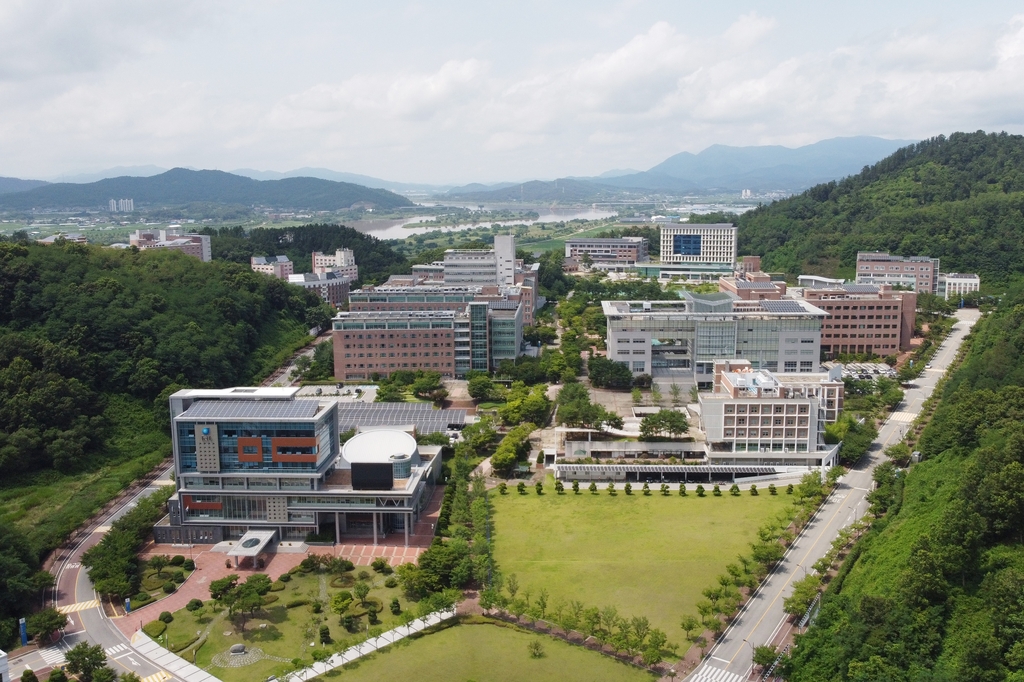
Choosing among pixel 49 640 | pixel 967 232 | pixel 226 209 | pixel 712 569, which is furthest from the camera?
pixel 226 209

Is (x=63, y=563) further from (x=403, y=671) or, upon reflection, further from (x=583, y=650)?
(x=583, y=650)

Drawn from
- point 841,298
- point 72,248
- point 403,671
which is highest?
point 72,248

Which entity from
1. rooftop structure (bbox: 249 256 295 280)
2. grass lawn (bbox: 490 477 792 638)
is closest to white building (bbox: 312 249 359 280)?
rooftop structure (bbox: 249 256 295 280)

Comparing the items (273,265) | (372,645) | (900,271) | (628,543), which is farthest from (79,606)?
(900,271)

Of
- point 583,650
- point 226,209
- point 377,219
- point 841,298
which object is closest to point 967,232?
point 841,298

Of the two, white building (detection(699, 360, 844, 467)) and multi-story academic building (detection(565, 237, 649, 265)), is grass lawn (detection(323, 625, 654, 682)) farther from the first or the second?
multi-story academic building (detection(565, 237, 649, 265))

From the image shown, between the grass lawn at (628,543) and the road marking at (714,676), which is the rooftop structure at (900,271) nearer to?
the grass lawn at (628,543)

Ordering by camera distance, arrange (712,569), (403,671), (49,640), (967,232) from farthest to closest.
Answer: (967,232) < (712,569) < (49,640) < (403,671)
